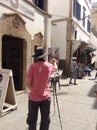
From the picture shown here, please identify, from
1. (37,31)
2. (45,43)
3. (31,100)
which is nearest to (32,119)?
(31,100)

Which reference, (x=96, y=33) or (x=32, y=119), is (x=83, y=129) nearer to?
(x=32, y=119)

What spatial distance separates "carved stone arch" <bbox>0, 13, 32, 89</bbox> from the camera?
11000mm

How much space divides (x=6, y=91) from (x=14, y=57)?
515 cm

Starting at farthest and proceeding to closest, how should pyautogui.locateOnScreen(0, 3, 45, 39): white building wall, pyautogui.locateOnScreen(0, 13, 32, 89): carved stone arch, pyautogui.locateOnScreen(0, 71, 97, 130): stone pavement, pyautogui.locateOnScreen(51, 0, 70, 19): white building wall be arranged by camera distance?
pyautogui.locateOnScreen(51, 0, 70, 19): white building wall < pyautogui.locateOnScreen(0, 3, 45, 39): white building wall < pyautogui.locateOnScreen(0, 13, 32, 89): carved stone arch < pyautogui.locateOnScreen(0, 71, 97, 130): stone pavement

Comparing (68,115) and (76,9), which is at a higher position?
(76,9)

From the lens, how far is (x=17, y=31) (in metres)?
12.2

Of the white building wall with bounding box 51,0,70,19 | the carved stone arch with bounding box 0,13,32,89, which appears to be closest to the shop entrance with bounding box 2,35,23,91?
the carved stone arch with bounding box 0,13,32,89

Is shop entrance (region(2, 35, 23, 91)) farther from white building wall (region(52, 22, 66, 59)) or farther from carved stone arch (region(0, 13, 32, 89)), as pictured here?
white building wall (region(52, 22, 66, 59))

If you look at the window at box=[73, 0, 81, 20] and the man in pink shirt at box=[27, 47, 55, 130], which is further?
the window at box=[73, 0, 81, 20]

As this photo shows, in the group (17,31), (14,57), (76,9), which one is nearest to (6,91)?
(17,31)

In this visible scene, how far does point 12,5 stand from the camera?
1162cm

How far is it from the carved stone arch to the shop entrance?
0.19 meters

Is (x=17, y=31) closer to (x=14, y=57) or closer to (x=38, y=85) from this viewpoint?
(x=14, y=57)

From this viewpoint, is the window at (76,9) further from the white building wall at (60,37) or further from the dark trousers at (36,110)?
the dark trousers at (36,110)
